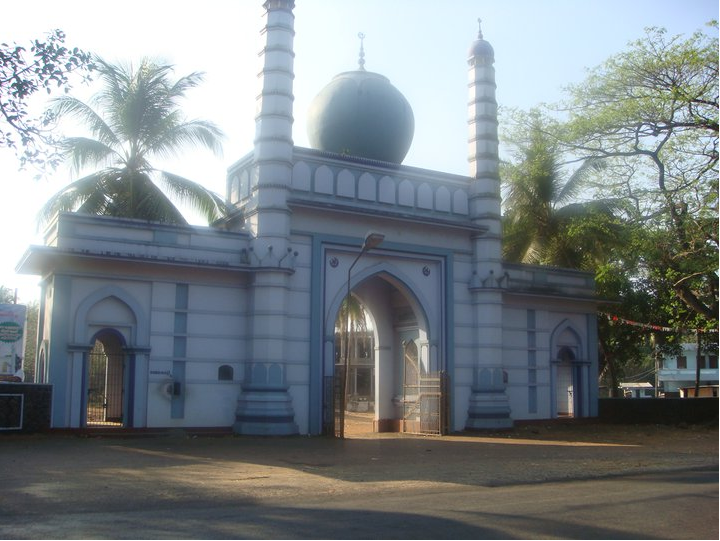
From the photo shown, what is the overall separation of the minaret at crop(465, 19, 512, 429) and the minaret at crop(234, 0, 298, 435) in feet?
18.5

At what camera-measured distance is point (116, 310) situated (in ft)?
60.0

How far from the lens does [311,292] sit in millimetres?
19844

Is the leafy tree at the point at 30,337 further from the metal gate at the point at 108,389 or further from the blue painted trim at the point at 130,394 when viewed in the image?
the blue painted trim at the point at 130,394

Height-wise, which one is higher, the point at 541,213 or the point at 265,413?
the point at 541,213

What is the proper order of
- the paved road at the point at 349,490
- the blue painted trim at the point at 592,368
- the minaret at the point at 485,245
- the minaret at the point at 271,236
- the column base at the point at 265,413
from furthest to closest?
the blue painted trim at the point at 592,368, the minaret at the point at 485,245, the minaret at the point at 271,236, the column base at the point at 265,413, the paved road at the point at 349,490

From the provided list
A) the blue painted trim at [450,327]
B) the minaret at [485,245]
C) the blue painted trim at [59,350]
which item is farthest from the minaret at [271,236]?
the minaret at [485,245]

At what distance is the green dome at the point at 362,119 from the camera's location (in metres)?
22.5

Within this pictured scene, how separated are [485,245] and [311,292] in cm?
548

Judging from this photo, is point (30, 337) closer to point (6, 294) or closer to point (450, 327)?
point (6, 294)

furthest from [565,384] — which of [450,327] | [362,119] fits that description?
[362,119]

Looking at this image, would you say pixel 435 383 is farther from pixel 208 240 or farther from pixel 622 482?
pixel 622 482

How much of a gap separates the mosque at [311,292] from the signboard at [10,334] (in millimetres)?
5660

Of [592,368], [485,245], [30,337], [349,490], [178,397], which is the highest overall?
[485,245]

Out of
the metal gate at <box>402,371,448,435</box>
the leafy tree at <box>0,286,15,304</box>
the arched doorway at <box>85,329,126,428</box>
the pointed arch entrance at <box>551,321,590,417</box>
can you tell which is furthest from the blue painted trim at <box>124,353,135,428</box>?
the leafy tree at <box>0,286,15,304</box>
